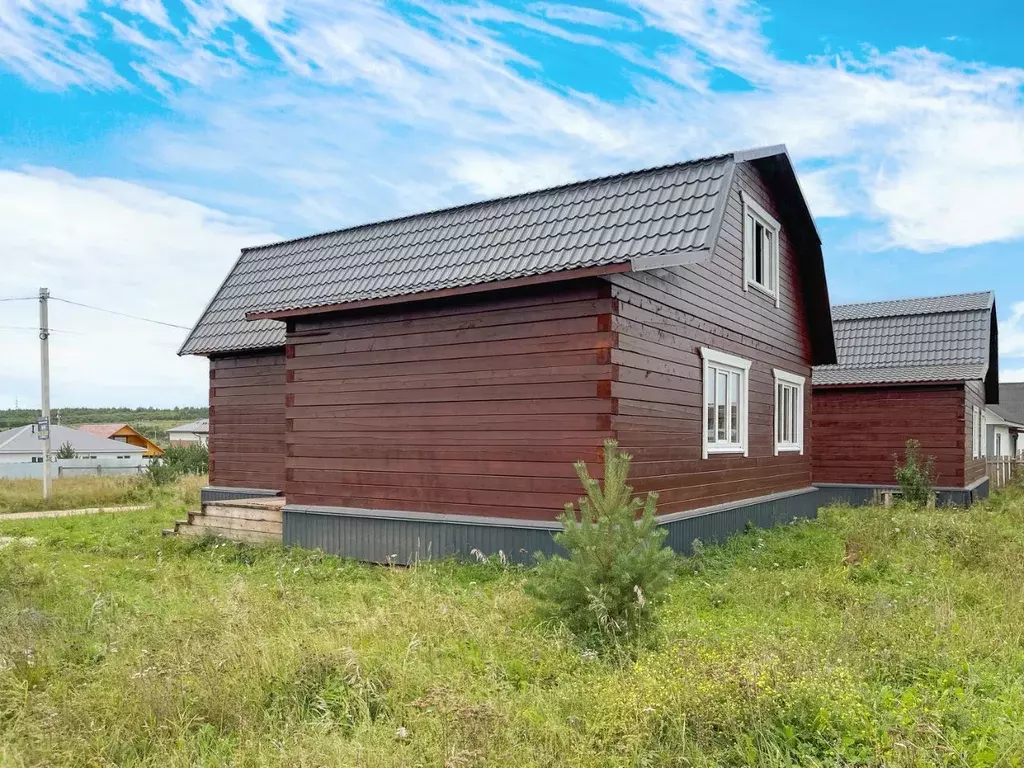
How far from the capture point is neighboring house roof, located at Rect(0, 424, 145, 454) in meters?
54.0

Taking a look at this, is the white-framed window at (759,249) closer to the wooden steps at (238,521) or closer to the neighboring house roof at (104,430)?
the wooden steps at (238,521)

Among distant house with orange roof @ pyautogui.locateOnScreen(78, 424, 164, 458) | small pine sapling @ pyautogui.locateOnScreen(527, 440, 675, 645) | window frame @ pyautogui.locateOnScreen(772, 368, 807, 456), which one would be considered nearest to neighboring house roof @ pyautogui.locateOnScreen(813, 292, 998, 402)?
window frame @ pyautogui.locateOnScreen(772, 368, 807, 456)

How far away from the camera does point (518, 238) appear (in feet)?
33.6

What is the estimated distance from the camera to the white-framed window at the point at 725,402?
11594 mm

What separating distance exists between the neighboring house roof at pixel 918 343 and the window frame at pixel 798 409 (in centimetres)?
427

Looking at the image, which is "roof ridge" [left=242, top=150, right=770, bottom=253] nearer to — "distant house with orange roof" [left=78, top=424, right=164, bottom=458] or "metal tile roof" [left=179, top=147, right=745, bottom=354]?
"metal tile roof" [left=179, top=147, right=745, bottom=354]

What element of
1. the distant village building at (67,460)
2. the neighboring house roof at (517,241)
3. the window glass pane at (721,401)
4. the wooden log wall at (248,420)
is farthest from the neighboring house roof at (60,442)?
the window glass pane at (721,401)

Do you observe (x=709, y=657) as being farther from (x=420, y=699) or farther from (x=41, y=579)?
(x=41, y=579)

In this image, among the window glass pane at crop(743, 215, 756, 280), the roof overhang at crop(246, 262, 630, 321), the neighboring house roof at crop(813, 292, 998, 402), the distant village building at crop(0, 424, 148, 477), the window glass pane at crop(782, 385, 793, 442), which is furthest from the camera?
the distant village building at crop(0, 424, 148, 477)

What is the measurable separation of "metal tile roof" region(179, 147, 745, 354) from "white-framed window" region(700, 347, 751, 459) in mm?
2576

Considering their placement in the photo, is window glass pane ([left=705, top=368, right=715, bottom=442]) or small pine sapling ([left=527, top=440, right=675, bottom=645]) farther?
window glass pane ([left=705, top=368, right=715, bottom=442])

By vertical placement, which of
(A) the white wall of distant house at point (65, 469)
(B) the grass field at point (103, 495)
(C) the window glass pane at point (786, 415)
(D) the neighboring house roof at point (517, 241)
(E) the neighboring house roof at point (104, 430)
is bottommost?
(A) the white wall of distant house at point (65, 469)

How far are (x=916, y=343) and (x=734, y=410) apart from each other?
10407 millimetres

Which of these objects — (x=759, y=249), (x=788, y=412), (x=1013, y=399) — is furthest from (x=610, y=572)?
(x=1013, y=399)
